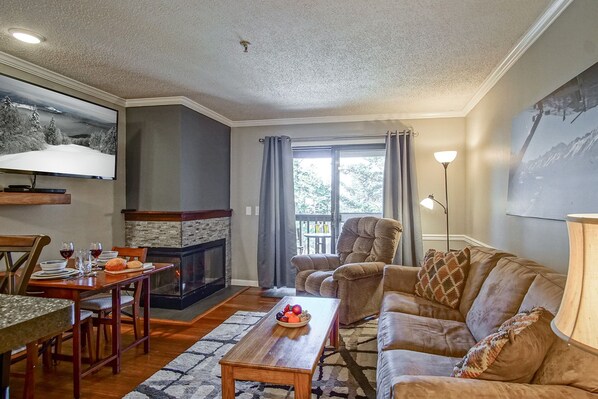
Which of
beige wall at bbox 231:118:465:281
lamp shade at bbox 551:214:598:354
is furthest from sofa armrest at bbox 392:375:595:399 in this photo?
beige wall at bbox 231:118:465:281

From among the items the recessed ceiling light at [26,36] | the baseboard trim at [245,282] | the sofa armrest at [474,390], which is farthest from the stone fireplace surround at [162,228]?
the sofa armrest at [474,390]

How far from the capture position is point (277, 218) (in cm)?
487

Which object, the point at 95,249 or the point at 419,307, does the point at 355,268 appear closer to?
the point at 419,307

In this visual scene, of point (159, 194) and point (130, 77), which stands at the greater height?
point (130, 77)

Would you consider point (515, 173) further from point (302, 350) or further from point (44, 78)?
point (44, 78)

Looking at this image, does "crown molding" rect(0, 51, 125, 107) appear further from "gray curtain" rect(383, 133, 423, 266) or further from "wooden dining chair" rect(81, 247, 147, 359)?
"gray curtain" rect(383, 133, 423, 266)

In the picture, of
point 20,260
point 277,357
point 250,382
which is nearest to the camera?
point 20,260

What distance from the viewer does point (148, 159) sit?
4039mm

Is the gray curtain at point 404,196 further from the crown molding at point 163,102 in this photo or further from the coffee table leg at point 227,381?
the coffee table leg at point 227,381

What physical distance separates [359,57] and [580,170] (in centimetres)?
178

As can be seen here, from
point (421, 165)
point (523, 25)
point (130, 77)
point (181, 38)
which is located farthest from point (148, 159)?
point (523, 25)

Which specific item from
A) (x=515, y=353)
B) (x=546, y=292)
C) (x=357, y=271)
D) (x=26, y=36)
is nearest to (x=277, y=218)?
(x=357, y=271)

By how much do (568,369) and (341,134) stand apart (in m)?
3.94

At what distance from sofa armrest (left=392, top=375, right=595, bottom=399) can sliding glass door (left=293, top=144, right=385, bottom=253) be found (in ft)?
11.7
